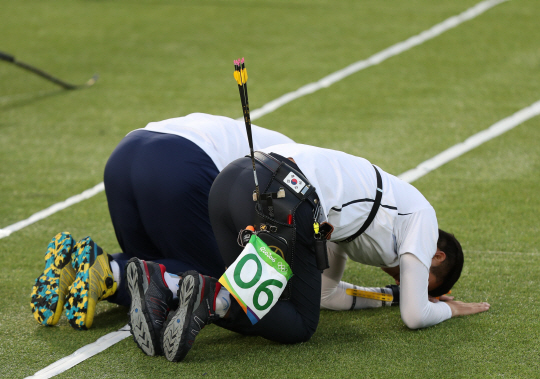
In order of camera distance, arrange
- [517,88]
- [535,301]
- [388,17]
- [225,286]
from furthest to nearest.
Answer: [388,17] → [517,88] → [535,301] → [225,286]

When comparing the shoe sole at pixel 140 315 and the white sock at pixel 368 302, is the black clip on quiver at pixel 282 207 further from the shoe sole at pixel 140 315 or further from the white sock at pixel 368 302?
the white sock at pixel 368 302

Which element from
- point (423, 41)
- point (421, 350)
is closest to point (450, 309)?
point (421, 350)

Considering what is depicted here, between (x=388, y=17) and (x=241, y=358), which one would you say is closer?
(x=241, y=358)

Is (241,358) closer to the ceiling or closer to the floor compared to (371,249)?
closer to the floor

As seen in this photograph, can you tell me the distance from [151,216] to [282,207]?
0.75 m

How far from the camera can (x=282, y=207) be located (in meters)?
2.68

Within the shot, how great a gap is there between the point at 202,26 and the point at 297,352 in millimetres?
7118

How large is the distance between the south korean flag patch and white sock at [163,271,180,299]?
0.66m

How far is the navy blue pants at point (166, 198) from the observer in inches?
122

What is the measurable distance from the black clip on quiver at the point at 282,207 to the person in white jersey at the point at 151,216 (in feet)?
1.78

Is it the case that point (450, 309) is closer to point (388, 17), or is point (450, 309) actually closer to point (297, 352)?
point (297, 352)

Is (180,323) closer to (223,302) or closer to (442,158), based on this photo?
(223,302)

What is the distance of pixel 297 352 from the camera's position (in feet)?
9.31

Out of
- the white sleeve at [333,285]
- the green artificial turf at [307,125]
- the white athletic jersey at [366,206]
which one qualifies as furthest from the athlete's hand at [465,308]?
the white sleeve at [333,285]
